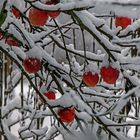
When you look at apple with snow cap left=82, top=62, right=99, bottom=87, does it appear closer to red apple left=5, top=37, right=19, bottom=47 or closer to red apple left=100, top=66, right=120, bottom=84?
red apple left=100, top=66, right=120, bottom=84

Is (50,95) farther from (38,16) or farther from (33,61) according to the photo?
(38,16)

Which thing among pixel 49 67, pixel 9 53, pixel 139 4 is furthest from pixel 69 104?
pixel 139 4

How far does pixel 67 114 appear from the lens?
1.54m

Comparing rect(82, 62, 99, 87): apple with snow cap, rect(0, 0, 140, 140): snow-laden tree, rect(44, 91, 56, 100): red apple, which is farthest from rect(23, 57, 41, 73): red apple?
rect(44, 91, 56, 100): red apple

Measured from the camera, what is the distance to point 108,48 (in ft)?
4.23

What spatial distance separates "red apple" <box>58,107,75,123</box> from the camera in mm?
1540

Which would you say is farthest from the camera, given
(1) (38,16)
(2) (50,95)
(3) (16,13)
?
(2) (50,95)

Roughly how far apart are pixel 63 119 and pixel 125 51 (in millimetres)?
638

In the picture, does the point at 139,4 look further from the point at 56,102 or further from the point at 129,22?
the point at 56,102

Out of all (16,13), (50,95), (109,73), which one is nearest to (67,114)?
(50,95)

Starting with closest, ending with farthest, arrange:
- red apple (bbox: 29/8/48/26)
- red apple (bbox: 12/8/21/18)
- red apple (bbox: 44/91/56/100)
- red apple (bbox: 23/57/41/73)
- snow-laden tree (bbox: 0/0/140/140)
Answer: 1. snow-laden tree (bbox: 0/0/140/140)
2. red apple (bbox: 29/8/48/26)
3. red apple (bbox: 23/57/41/73)
4. red apple (bbox: 12/8/21/18)
5. red apple (bbox: 44/91/56/100)

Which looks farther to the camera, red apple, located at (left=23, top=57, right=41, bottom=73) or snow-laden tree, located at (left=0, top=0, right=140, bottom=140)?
red apple, located at (left=23, top=57, right=41, bottom=73)

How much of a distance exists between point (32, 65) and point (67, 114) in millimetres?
255

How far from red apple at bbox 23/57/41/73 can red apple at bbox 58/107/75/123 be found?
0.22m
